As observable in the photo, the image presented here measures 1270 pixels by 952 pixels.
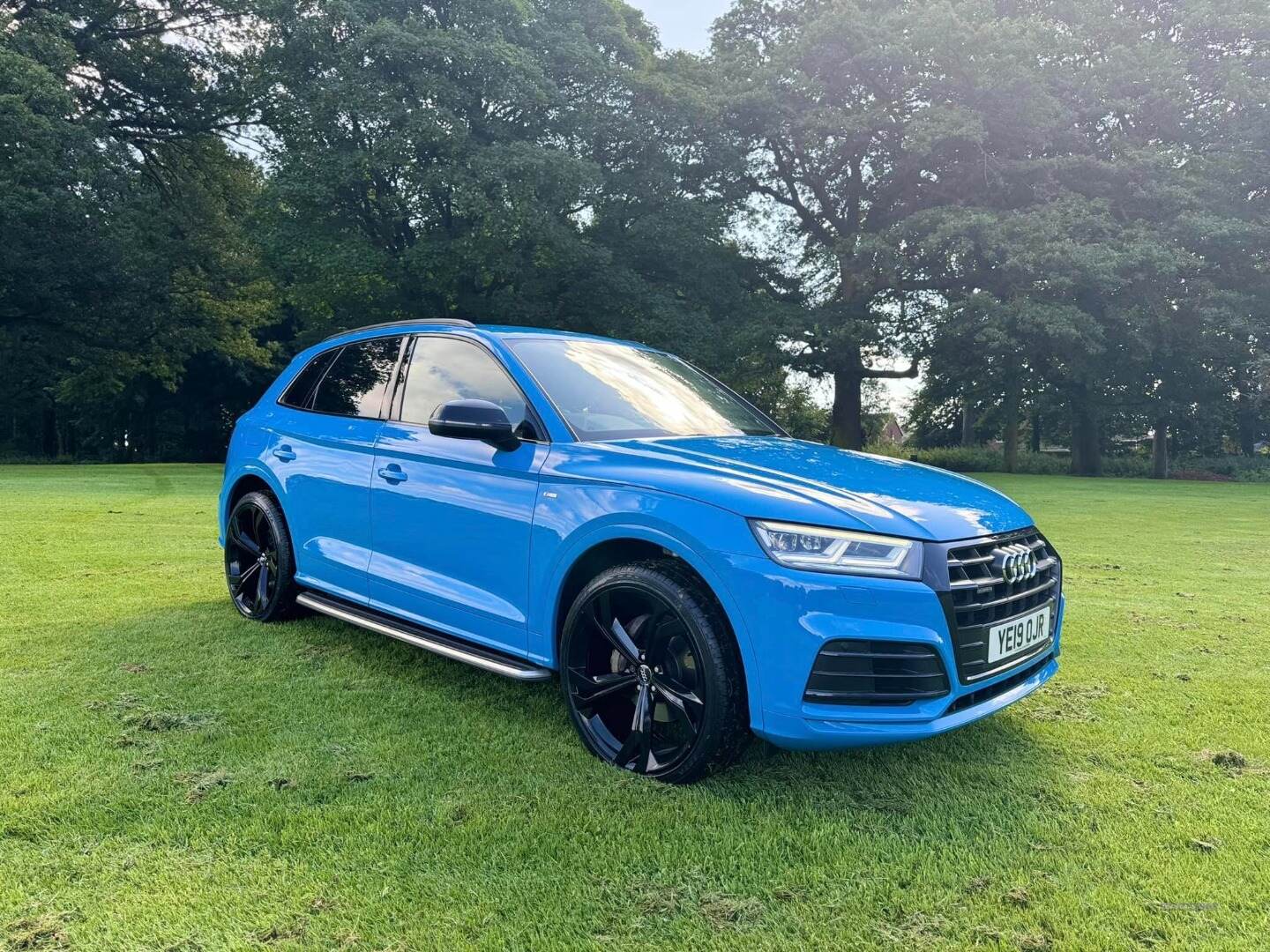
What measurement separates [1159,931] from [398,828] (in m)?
2.06

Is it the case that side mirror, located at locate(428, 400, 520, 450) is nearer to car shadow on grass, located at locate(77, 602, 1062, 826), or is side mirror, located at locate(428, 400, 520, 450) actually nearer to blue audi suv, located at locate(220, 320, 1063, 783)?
blue audi suv, located at locate(220, 320, 1063, 783)

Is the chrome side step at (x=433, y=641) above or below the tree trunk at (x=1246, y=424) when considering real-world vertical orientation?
below

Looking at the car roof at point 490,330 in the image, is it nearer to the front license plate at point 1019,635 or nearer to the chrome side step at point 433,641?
the chrome side step at point 433,641

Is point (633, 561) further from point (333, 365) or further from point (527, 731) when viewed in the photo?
point (333, 365)

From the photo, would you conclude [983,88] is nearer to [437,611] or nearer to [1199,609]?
[1199,609]

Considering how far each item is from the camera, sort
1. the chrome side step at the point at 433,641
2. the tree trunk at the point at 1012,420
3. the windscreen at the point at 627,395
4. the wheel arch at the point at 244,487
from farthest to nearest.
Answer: the tree trunk at the point at 1012,420
the wheel arch at the point at 244,487
the windscreen at the point at 627,395
the chrome side step at the point at 433,641

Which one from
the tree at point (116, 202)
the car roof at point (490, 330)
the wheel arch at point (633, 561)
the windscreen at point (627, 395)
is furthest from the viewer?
the tree at point (116, 202)

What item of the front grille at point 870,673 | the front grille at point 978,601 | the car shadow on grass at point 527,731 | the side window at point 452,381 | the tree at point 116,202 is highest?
the tree at point 116,202

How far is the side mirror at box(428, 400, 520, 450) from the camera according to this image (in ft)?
10.9

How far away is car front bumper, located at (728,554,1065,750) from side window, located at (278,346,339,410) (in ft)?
10.4

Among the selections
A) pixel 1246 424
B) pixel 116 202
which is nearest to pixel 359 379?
pixel 116 202

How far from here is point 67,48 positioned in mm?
20984

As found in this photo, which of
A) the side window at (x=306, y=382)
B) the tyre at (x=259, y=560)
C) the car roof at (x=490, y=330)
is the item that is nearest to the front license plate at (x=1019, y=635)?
the car roof at (x=490, y=330)

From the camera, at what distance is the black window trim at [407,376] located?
3482 mm
